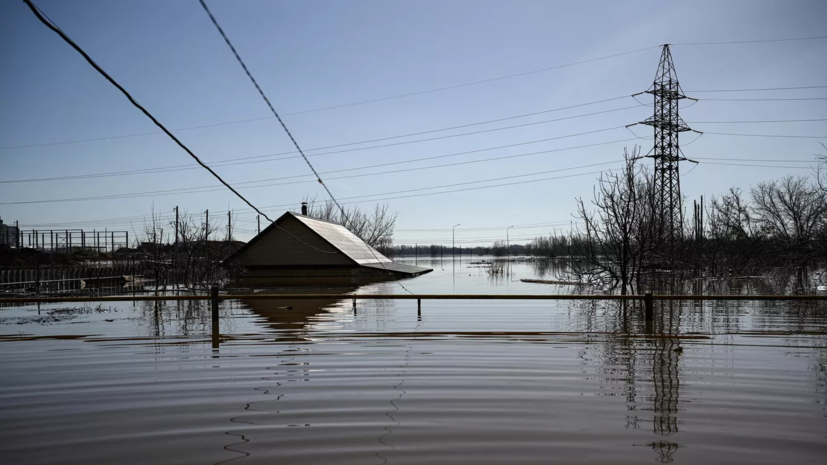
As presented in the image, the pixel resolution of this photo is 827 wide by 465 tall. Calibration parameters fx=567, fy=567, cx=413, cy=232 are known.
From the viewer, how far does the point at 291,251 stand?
35344mm

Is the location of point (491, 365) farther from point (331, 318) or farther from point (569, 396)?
point (331, 318)

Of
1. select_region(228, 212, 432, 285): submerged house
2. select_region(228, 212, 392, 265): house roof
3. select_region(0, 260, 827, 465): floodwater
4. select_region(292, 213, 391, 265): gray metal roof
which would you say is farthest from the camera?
select_region(292, 213, 391, 265): gray metal roof

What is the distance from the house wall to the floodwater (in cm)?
2034

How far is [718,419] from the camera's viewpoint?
627 cm

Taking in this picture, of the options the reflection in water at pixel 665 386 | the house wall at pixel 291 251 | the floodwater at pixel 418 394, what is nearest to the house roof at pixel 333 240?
the house wall at pixel 291 251

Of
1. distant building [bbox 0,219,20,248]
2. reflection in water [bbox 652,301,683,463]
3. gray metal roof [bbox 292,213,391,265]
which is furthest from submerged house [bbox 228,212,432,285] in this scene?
distant building [bbox 0,219,20,248]

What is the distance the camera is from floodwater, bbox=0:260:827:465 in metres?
5.46

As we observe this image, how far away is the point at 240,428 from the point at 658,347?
26.3 ft

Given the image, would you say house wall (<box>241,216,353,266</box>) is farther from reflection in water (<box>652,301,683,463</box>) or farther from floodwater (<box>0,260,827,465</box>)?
reflection in water (<box>652,301,683,463</box>)

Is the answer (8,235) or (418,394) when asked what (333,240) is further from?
(8,235)

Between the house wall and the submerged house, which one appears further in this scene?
the house wall

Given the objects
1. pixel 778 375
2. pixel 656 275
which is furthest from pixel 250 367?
pixel 656 275

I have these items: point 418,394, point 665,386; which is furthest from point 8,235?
point 665,386

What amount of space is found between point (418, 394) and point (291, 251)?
2891 centimetres
